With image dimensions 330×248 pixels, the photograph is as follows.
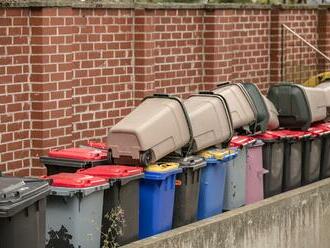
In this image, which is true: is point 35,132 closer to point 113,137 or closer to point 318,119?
point 113,137

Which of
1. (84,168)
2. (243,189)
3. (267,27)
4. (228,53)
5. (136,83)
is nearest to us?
(84,168)

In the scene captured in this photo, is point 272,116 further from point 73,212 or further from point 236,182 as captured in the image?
point 73,212

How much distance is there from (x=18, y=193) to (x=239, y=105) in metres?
4.27

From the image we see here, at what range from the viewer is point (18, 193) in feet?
19.6

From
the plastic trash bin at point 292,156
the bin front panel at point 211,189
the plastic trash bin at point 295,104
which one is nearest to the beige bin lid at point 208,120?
the bin front panel at point 211,189

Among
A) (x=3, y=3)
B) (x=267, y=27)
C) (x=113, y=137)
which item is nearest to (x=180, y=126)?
(x=113, y=137)

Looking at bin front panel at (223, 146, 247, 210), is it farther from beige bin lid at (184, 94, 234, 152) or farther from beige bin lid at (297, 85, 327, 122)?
beige bin lid at (297, 85, 327, 122)

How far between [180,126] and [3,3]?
6.49 ft

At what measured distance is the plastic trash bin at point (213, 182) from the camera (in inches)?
343

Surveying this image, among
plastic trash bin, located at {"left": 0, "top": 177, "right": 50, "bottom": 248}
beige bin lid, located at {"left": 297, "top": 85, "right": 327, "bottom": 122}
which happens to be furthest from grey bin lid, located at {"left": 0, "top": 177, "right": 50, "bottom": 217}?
beige bin lid, located at {"left": 297, "top": 85, "right": 327, "bottom": 122}

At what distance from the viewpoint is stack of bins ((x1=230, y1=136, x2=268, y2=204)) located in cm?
952

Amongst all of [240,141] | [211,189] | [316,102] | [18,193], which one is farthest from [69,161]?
[316,102]

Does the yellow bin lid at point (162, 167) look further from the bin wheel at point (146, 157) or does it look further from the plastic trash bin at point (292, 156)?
the plastic trash bin at point (292, 156)

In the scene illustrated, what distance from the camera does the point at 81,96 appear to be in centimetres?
973
